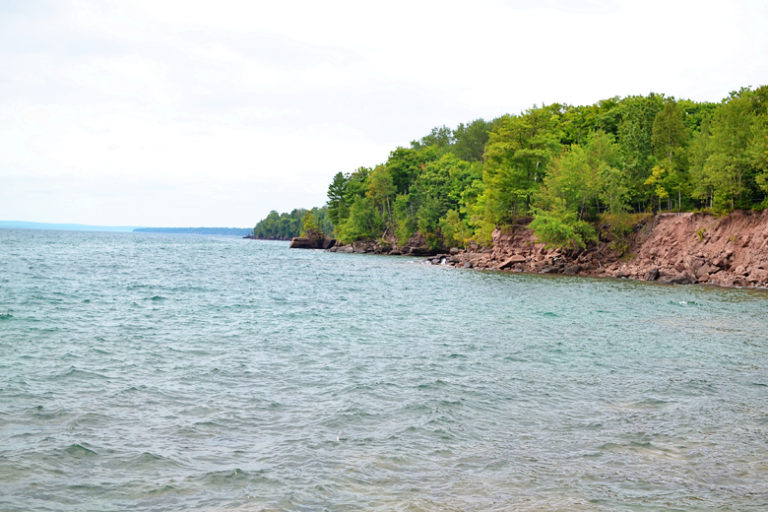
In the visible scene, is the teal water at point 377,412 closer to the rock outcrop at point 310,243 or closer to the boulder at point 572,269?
the boulder at point 572,269

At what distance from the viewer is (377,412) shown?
530 inches

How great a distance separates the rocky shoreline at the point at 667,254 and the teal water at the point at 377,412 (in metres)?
28.3

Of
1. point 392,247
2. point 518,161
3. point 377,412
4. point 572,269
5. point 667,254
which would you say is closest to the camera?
point 377,412

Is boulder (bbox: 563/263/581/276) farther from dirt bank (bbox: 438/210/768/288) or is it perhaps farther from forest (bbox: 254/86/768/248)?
forest (bbox: 254/86/768/248)

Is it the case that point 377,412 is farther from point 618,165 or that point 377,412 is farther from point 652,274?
point 618,165

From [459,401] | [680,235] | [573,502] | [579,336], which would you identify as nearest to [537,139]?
[680,235]

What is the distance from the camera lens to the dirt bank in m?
53.7

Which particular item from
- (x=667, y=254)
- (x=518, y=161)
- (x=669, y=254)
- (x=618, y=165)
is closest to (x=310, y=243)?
(x=518, y=161)

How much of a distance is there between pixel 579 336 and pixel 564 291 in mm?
21093

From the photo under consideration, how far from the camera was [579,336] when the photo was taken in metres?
24.5

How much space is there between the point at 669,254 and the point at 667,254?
0.23 meters

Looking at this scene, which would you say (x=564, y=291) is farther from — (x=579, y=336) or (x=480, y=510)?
(x=480, y=510)

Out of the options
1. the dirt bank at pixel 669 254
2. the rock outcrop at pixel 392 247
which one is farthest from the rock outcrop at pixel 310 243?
the dirt bank at pixel 669 254

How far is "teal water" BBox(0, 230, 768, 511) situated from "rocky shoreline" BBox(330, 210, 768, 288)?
28.3 metres
